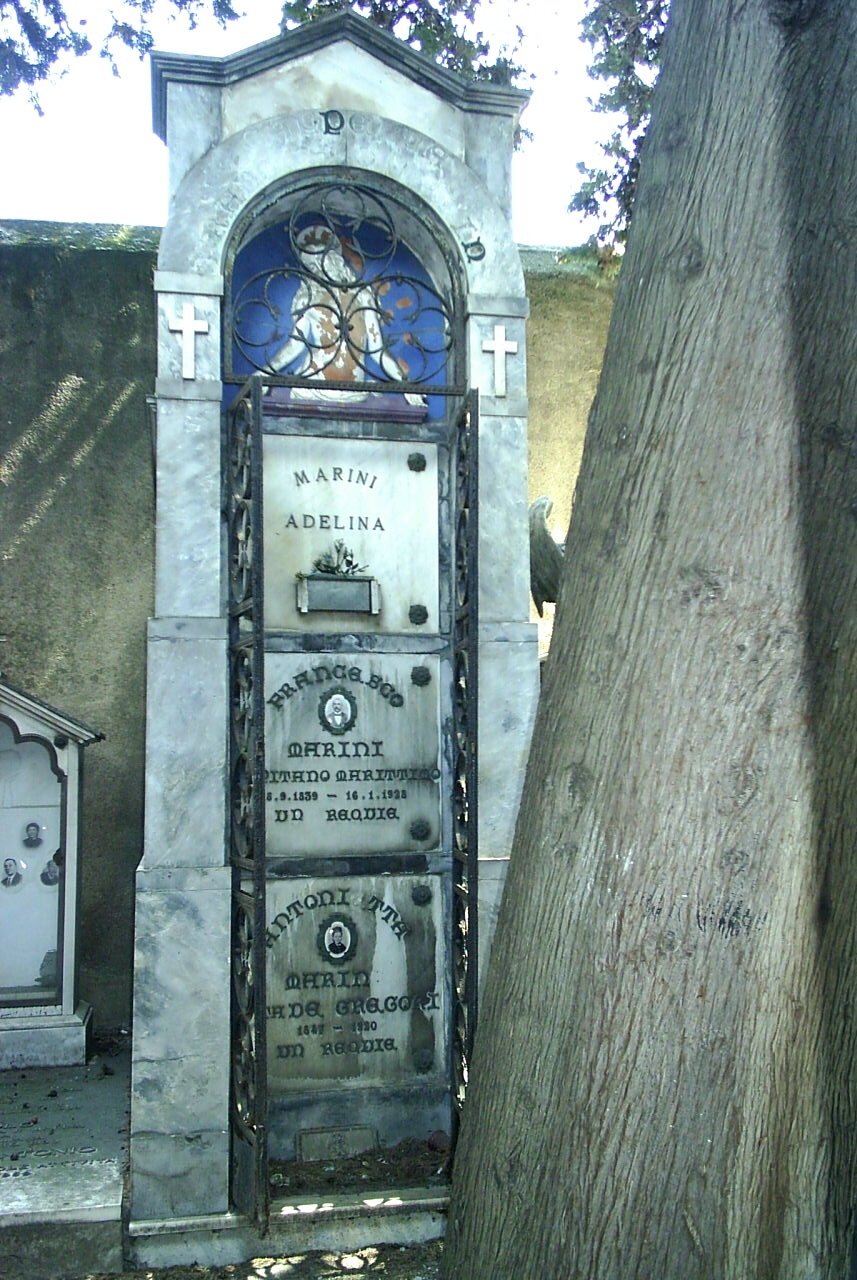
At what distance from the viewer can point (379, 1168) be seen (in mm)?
4891

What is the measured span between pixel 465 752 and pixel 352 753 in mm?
552

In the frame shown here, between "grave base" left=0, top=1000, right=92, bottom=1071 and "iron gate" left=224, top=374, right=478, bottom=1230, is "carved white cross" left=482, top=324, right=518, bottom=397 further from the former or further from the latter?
"grave base" left=0, top=1000, right=92, bottom=1071

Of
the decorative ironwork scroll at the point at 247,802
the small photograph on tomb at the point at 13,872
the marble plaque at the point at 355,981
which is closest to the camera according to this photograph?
the decorative ironwork scroll at the point at 247,802

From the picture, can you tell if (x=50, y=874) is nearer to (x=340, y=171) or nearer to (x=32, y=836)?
(x=32, y=836)

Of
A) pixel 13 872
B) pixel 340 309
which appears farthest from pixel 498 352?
pixel 13 872

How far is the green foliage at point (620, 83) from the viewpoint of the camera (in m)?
6.87

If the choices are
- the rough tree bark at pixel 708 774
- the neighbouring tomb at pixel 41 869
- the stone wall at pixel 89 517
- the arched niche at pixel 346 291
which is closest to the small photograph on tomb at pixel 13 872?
the neighbouring tomb at pixel 41 869

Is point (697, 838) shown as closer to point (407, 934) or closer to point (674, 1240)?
point (674, 1240)

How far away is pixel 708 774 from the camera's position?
2227 mm

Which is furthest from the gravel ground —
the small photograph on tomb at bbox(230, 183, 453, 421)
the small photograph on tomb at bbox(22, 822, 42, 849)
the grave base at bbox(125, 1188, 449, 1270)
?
the small photograph on tomb at bbox(22, 822, 42, 849)

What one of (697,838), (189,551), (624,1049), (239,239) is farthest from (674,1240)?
(239,239)

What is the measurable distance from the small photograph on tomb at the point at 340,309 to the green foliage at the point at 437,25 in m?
3.81

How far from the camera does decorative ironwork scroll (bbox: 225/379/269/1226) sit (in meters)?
4.42

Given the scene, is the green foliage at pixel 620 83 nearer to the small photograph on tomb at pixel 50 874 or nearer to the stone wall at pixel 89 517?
the stone wall at pixel 89 517
